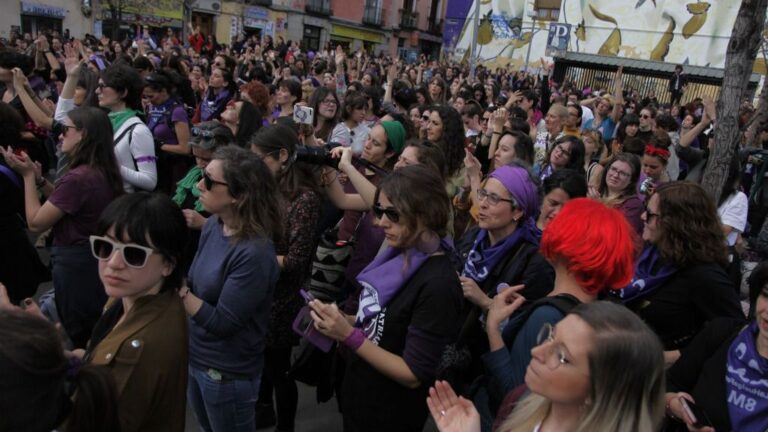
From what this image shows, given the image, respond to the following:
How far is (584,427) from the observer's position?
4.31 ft

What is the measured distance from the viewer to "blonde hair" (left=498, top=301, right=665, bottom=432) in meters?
1.30

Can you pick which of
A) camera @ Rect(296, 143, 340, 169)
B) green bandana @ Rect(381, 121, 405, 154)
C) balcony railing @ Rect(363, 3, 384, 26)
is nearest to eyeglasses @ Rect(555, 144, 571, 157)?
green bandana @ Rect(381, 121, 405, 154)

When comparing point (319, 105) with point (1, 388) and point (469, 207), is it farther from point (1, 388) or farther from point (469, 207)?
point (1, 388)

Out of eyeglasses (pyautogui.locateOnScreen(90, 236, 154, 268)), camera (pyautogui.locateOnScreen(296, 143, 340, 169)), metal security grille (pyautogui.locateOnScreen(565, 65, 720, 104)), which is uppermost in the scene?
metal security grille (pyautogui.locateOnScreen(565, 65, 720, 104))

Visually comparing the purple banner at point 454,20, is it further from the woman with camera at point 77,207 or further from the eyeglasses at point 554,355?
the eyeglasses at point 554,355

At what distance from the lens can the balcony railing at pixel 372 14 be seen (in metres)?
34.8

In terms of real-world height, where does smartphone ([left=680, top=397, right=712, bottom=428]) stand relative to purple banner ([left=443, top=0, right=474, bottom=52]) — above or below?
below

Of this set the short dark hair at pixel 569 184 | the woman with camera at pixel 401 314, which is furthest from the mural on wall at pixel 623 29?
the woman with camera at pixel 401 314

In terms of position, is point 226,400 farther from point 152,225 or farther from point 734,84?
point 734,84

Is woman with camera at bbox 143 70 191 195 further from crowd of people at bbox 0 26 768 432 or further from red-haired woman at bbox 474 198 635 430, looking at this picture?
red-haired woman at bbox 474 198 635 430

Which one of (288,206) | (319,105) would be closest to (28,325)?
(288,206)

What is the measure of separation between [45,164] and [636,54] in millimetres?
29876

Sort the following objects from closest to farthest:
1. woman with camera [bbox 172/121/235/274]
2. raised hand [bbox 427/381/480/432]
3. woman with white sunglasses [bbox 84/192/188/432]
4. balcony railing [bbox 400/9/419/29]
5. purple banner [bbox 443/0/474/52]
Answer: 1. raised hand [bbox 427/381/480/432]
2. woman with white sunglasses [bbox 84/192/188/432]
3. woman with camera [bbox 172/121/235/274]
4. purple banner [bbox 443/0/474/52]
5. balcony railing [bbox 400/9/419/29]

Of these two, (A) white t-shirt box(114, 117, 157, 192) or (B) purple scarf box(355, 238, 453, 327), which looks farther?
(A) white t-shirt box(114, 117, 157, 192)
